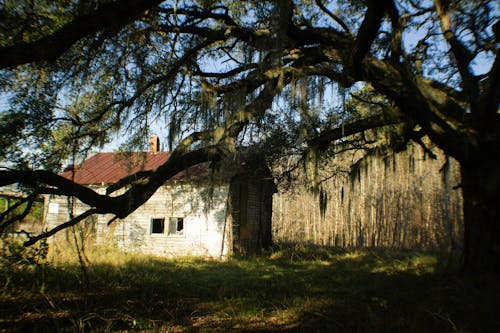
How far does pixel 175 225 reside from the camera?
48.9 ft

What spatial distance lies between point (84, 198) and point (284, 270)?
6.73 m

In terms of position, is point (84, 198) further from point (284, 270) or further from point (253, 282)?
point (284, 270)

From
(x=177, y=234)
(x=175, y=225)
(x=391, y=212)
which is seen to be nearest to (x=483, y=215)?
(x=391, y=212)

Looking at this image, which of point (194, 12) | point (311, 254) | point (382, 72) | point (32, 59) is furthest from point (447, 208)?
point (32, 59)

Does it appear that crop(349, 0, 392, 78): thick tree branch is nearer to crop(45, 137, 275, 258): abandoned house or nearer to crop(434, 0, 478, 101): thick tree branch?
crop(434, 0, 478, 101): thick tree branch

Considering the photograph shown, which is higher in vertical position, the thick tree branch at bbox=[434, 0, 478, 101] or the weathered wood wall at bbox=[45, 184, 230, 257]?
the thick tree branch at bbox=[434, 0, 478, 101]

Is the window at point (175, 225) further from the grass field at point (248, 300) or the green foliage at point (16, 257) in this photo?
the green foliage at point (16, 257)

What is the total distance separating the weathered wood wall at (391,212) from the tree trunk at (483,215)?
23.1 ft

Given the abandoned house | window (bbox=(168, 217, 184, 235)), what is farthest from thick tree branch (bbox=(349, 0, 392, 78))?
window (bbox=(168, 217, 184, 235))

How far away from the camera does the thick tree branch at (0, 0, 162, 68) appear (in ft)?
10.6

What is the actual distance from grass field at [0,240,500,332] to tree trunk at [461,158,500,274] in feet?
0.83

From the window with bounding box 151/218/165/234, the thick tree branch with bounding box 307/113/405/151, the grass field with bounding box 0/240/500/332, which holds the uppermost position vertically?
the thick tree branch with bounding box 307/113/405/151

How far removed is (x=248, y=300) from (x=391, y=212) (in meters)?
10.3

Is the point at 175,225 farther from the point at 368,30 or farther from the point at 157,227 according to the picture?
the point at 368,30
